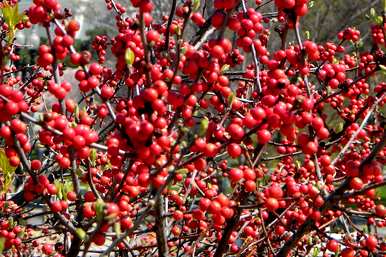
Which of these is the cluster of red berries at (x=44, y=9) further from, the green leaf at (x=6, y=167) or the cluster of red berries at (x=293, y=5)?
the cluster of red berries at (x=293, y=5)

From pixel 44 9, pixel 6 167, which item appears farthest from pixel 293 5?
pixel 6 167

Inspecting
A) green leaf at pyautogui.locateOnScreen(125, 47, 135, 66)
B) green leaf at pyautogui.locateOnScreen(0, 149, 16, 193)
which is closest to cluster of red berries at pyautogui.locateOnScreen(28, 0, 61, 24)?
green leaf at pyautogui.locateOnScreen(125, 47, 135, 66)

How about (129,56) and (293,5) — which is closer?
(129,56)

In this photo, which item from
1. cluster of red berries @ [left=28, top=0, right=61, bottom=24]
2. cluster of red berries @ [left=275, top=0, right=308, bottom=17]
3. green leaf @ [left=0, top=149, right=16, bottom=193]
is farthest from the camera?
green leaf @ [left=0, top=149, right=16, bottom=193]

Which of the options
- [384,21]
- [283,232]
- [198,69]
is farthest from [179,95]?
[283,232]

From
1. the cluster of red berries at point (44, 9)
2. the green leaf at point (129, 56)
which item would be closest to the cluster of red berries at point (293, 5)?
the green leaf at point (129, 56)

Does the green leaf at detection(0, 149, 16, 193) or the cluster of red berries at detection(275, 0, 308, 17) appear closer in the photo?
the cluster of red berries at detection(275, 0, 308, 17)

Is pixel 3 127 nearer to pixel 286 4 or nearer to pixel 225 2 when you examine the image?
pixel 225 2

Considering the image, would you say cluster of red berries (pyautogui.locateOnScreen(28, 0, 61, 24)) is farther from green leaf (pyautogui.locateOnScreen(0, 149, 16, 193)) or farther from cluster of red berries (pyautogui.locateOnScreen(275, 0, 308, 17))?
cluster of red berries (pyautogui.locateOnScreen(275, 0, 308, 17))

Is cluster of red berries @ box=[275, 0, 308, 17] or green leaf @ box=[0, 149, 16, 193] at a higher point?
cluster of red berries @ box=[275, 0, 308, 17]

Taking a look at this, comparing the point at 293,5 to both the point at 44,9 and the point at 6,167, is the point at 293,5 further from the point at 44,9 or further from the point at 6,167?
the point at 6,167

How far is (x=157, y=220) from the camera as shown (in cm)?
225

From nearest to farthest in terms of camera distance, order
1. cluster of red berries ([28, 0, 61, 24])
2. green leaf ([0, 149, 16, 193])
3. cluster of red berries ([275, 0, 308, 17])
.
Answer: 1. cluster of red berries ([28, 0, 61, 24])
2. cluster of red berries ([275, 0, 308, 17])
3. green leaf ([0, 149, 16, 193])

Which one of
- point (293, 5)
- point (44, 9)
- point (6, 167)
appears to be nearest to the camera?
point (44, 9)
